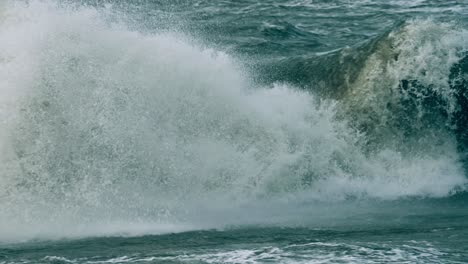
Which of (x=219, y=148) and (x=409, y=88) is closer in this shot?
(x=219, y=148)

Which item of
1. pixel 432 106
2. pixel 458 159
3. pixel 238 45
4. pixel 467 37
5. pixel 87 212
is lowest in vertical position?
pixel 87 212

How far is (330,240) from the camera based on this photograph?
921cm

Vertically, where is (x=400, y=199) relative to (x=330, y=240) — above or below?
above

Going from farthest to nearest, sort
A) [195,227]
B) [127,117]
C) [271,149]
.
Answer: [271,149]
[127,117]
[195,227]

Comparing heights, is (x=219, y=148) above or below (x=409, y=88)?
below

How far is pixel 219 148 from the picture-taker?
1293 centimetres

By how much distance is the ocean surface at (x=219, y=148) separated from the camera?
31.2 ft

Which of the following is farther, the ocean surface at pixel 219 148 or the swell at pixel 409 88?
the swell at pixel 409 88

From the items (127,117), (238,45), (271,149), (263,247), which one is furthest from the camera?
(238,45)

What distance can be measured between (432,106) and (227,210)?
4.57m

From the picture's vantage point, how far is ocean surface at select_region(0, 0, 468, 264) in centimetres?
952

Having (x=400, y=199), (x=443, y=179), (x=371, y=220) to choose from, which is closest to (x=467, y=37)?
(x=443, y=179)

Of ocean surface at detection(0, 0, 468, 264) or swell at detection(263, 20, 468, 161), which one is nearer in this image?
ocean surface at detection(0, 0, 468, 264)

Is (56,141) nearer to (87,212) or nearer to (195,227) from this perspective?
(87,212)
